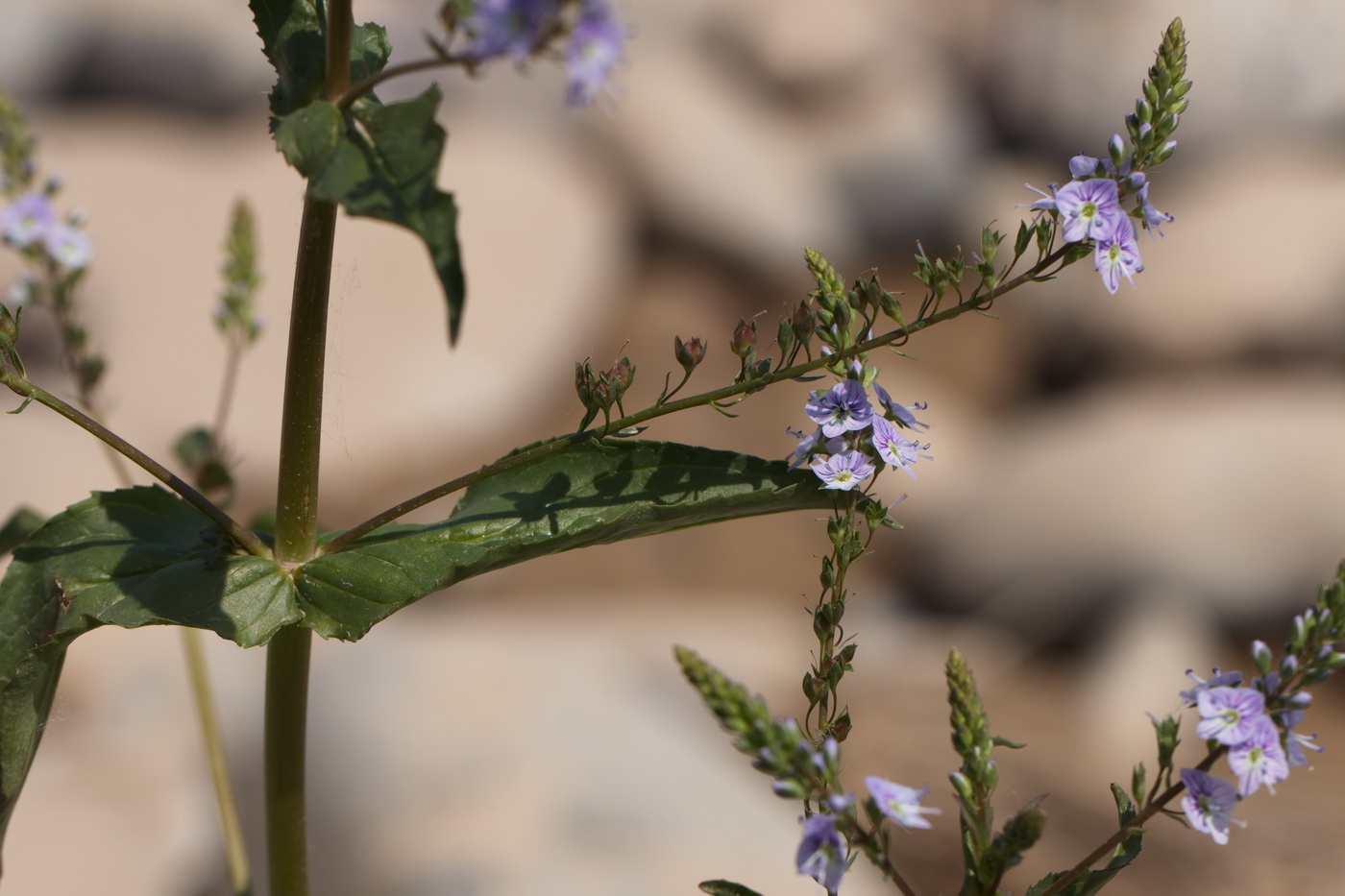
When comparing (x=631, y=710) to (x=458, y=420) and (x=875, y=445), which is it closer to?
(x=875, y=445)

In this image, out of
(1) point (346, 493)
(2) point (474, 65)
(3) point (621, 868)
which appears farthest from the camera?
(1) point (346, 493)

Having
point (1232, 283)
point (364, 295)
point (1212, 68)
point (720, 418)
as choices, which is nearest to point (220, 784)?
point (720, 418)

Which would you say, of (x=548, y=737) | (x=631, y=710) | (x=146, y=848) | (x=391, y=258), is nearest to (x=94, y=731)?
(x=146, y=848)

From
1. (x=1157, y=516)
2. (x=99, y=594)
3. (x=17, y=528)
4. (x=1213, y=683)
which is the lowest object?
(x=1213, y=683)

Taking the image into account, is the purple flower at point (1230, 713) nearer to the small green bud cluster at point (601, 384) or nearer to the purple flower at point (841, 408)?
the purple flower at point (841, 408)

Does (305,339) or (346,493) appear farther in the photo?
(346,493)

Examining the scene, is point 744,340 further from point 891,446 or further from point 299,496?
point 299,496
